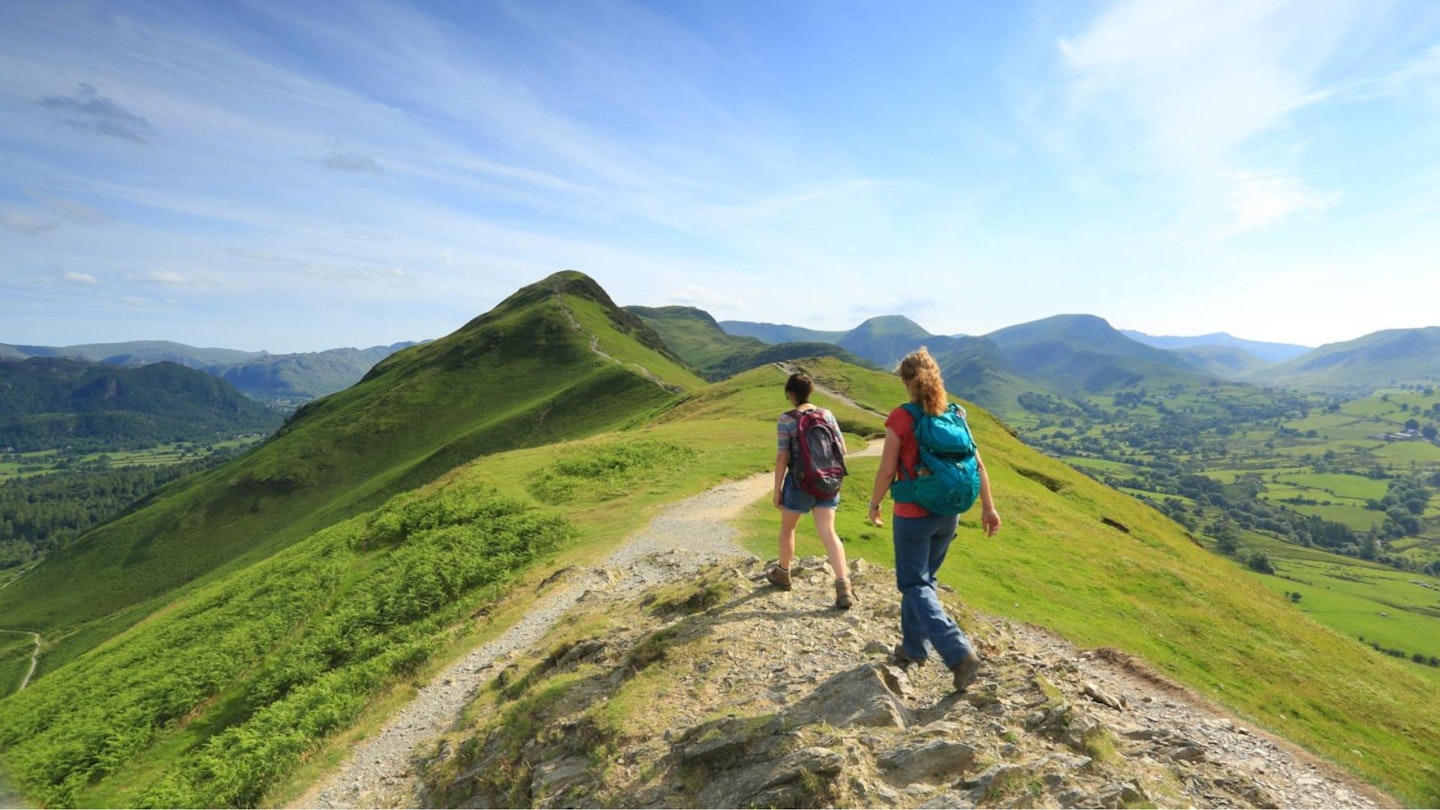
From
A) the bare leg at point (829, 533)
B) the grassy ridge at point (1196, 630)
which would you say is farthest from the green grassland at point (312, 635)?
the bare leg at point (829, 533)

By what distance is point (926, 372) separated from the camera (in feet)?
31.6

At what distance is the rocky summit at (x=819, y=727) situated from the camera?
7941 millimetres

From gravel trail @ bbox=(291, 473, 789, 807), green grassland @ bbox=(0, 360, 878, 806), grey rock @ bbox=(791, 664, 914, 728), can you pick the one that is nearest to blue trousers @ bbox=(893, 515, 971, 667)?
grey rock @ bbox=(791, 664, 914, 728)

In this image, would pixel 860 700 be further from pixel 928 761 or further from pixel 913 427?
pixel 913 427

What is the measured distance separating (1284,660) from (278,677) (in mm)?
37743

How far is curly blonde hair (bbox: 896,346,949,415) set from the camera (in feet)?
30.8

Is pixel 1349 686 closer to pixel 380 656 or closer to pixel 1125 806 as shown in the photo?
pixel 1125 806

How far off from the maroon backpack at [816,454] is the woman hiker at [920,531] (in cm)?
291

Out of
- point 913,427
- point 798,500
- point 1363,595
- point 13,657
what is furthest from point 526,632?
point 1363,595

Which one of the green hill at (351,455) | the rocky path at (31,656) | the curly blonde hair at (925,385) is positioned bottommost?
the rocky path at (31,656)

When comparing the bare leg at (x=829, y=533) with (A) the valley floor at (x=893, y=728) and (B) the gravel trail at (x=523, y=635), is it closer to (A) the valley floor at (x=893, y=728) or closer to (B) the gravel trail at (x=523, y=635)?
(A) the valley floor at (x=893, y=728)

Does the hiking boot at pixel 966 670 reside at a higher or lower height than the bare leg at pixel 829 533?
lower

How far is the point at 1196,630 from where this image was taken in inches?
977

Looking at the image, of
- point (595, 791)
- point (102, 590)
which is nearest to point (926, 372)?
point (595, 791)
